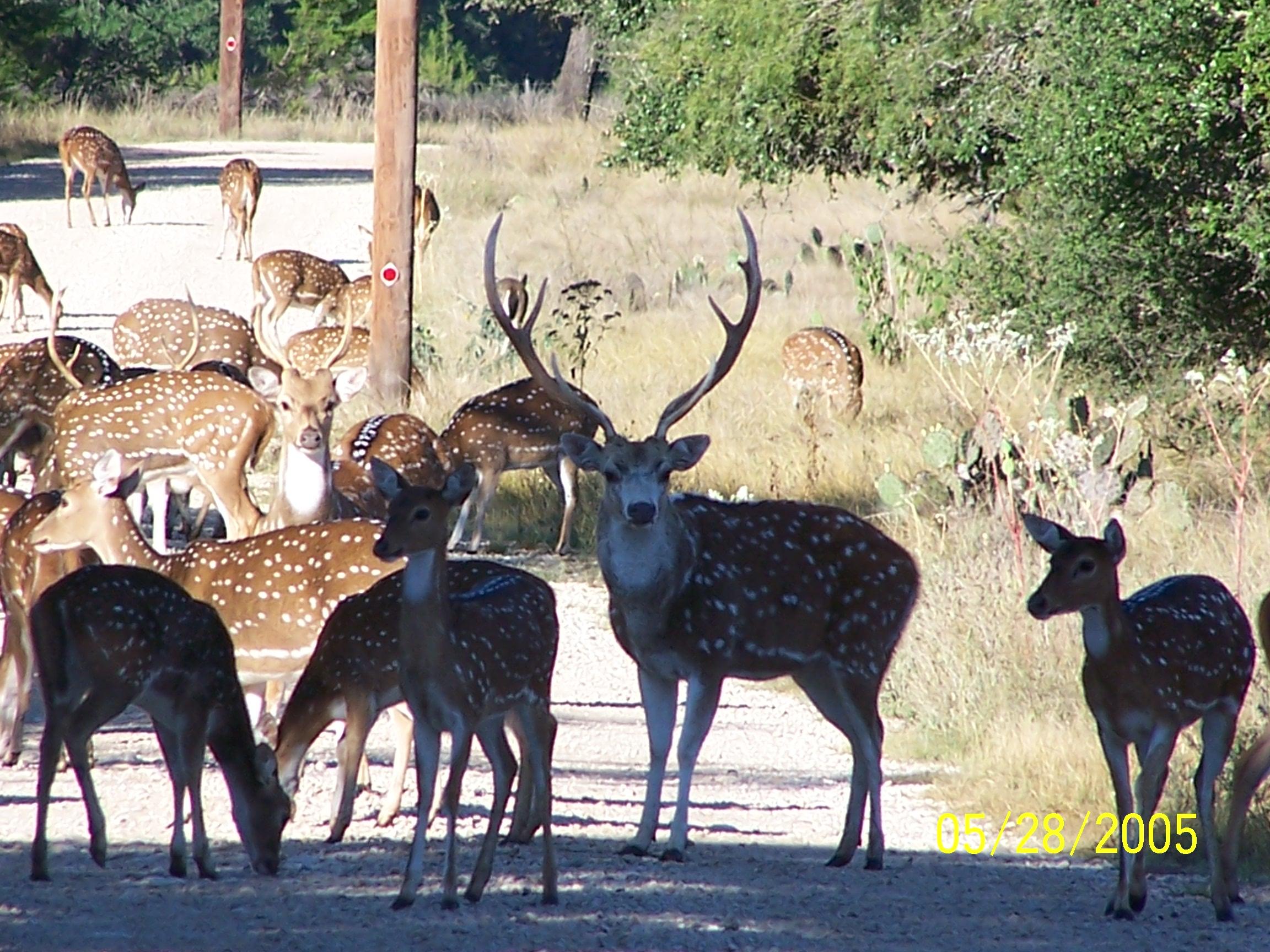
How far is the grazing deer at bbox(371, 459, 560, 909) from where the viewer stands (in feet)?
20.8

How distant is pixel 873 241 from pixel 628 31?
3131 mm

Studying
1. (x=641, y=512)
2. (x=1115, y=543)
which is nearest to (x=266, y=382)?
(x=641, y=512)

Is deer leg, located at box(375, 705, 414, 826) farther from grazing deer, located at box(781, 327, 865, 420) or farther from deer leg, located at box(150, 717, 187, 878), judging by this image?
grazing deer, located at box(781, 327, 865, 420)

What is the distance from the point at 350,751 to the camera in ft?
23.1

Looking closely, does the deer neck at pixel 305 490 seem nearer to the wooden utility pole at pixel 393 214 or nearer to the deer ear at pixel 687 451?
the deer ear at pixel 687 451

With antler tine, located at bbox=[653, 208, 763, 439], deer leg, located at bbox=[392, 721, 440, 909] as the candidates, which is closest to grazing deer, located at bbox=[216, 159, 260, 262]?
antler tine, located at bbox=[653, 208, 763, 439]

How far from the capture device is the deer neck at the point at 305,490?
9.96 meters

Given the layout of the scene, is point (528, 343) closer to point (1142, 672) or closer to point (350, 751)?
point (350, 751)

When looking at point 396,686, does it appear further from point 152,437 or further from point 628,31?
point 628,31

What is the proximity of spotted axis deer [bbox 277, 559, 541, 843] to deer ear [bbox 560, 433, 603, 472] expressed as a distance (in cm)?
49

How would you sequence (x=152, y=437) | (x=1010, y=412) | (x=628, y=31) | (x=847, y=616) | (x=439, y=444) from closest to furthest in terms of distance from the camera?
(x=847, y=616) < (x=152, y=437) < (x=439, y=444) < (x=1010, y=412) < (x=628, y=31)

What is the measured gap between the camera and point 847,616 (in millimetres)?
7629

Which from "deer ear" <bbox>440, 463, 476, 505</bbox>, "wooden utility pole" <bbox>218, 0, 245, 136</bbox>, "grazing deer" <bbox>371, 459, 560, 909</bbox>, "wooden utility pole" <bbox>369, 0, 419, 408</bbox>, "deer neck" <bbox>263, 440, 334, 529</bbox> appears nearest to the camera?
"grazing deer" <bbox>371, 459, 560, 909</bbox>

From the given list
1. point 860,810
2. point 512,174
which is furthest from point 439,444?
point 512,174
